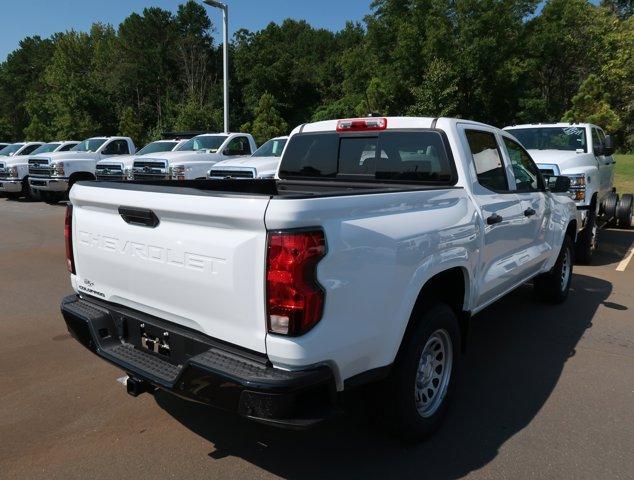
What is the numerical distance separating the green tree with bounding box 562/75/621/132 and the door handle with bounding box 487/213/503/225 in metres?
29.8

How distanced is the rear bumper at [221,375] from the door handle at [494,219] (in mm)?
1910

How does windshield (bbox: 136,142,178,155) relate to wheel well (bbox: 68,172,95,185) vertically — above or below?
above

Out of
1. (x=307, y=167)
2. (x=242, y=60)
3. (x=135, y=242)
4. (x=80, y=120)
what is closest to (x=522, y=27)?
(x=242, y=60)

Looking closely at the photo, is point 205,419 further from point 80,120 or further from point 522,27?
point 80,120

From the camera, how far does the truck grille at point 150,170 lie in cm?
1434

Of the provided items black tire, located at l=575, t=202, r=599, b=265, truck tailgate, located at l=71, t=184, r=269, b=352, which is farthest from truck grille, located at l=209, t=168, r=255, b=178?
truck tailgate, located at l=71, t=184, r=269, b=352

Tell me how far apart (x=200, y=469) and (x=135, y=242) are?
51.2 inches

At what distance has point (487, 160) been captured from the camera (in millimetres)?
4156

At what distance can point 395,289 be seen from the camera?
273 cm

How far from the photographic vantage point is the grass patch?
748 inches

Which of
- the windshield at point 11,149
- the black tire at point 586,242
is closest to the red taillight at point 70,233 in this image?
the black tire at point 586,242

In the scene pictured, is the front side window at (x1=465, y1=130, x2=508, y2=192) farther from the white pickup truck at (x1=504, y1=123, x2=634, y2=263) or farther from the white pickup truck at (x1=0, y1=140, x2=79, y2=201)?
the white pickup truck at (x1=0, y1=140, x2=79, y2=201)

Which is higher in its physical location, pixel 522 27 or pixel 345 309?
pixel 522 27

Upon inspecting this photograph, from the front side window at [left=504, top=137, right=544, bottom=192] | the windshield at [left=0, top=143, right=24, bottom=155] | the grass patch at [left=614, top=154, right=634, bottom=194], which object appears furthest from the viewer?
the windshield at [left=0, top=143, right=24, bottom=155]
